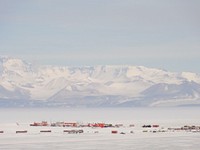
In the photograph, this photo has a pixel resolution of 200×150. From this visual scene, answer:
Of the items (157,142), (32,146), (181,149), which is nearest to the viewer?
(181,149)

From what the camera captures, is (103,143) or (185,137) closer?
(103,143)

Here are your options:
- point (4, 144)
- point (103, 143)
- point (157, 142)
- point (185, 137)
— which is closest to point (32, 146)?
point (4, 144)

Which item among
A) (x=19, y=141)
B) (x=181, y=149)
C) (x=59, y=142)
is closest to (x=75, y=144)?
(x=59, y=142)

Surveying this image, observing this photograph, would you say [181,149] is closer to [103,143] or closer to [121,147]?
[121,147]

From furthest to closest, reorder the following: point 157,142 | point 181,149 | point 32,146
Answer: point 157,142 < point 32,146 < point 181,149

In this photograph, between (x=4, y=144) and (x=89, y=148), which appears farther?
(x=4, y=144)

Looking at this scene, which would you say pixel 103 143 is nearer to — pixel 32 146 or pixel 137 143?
pixel 137 143

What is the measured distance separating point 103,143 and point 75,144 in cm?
732

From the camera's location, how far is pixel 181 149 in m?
136

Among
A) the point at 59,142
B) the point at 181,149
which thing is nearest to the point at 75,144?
the point at 59,142

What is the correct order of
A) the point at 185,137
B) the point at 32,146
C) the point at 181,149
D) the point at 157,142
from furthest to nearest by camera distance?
the point at 185,137, the point at 157,142, the point at 32,146, the point at 181,149

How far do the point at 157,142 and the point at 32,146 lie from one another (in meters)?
33.7

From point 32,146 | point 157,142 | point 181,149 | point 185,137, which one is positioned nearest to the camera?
point 181,149

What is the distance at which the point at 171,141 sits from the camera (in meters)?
161
